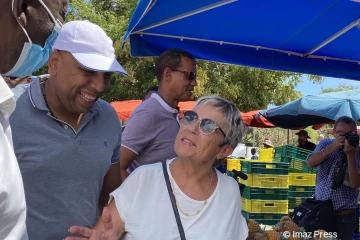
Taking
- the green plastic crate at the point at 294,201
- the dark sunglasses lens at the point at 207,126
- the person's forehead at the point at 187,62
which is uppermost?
the person's forehead at the point at 187,62

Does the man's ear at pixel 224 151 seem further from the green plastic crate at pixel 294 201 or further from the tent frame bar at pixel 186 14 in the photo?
the green plastic crate at pixel 294 201

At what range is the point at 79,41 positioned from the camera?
2184 mm

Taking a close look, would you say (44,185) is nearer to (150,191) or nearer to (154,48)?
(150,191)

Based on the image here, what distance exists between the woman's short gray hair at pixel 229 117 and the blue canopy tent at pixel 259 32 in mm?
1177

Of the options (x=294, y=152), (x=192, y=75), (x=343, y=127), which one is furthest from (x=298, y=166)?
(x=192, y=75)

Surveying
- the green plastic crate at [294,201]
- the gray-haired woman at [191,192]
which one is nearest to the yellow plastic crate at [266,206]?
the green plastic crate at [294,201]

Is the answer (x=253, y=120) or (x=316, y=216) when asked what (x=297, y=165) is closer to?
(x=253, y=120)

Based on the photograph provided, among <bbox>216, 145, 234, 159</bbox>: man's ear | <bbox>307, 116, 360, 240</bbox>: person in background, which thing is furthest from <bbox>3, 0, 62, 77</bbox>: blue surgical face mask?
<bbox>307, 116, 360, 240</bbox>: person in background

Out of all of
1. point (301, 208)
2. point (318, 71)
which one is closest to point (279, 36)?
point (318, 71)

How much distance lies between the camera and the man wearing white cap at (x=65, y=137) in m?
2.08

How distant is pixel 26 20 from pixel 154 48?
326 centimetres

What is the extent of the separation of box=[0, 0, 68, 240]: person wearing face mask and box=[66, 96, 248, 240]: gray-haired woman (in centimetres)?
86

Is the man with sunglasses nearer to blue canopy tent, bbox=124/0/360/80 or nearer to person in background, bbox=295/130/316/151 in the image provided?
blue canopy tent, bbox=124/0/360/80

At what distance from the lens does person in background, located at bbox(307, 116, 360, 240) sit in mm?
4484
